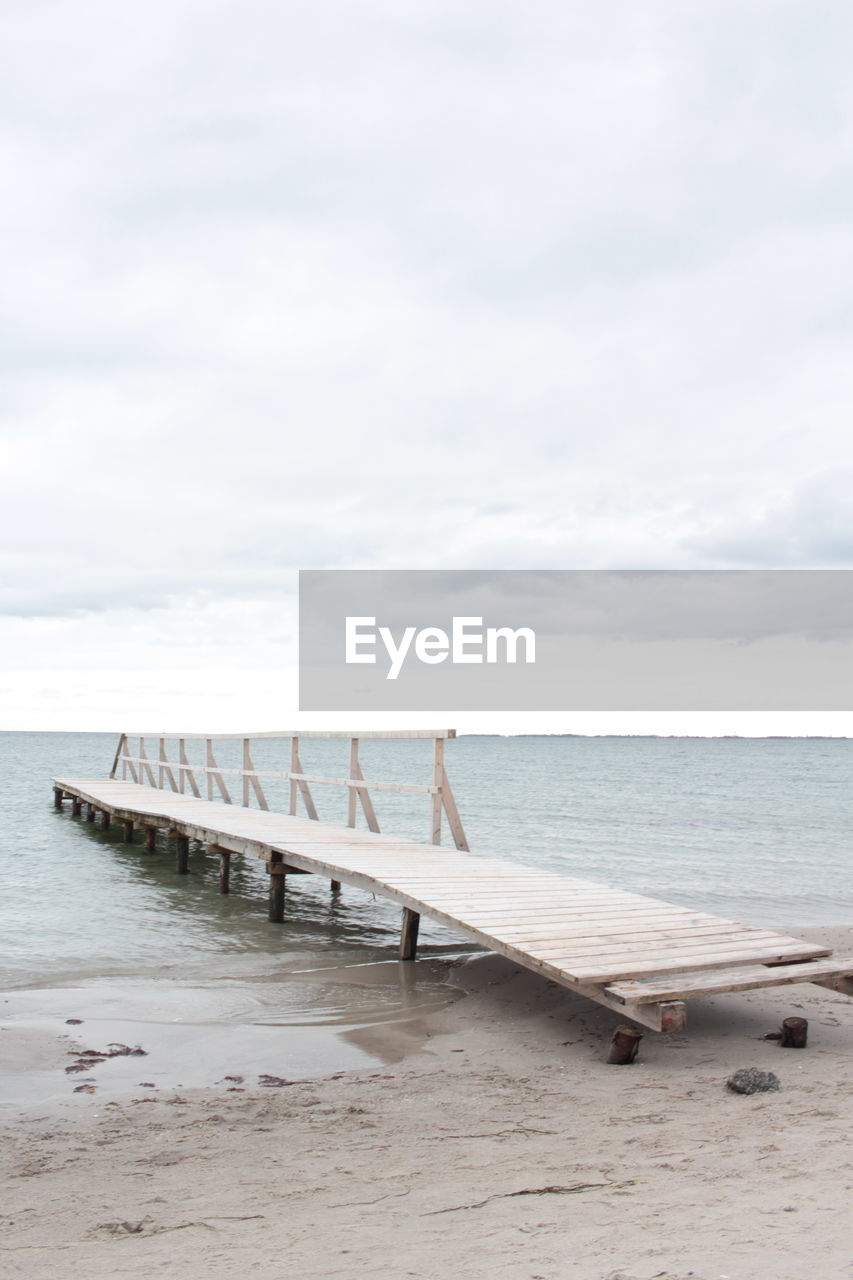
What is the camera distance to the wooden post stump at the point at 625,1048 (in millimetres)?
5207

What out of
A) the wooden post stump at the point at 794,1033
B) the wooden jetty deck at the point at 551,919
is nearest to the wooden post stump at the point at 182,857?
the wooden jetty deck at the point at 551,919

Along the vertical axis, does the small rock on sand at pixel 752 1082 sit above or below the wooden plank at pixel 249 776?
below

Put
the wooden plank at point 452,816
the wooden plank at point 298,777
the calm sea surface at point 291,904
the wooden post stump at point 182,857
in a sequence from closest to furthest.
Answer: the calm sea surface at point 291,904
the wooden plank at point 452,816
the wooden plank at point 298,777
the wooden post stump at point 182,857

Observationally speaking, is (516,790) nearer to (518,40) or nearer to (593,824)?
(593,824)

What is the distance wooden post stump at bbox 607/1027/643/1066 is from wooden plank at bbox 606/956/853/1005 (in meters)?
0.30

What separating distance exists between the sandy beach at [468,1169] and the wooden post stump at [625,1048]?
10 centimetres

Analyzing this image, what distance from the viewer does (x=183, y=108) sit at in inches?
402

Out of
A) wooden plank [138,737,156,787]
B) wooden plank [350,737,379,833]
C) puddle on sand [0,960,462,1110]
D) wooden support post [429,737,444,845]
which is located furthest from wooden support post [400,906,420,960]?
wooden plank [138,737,156,787]

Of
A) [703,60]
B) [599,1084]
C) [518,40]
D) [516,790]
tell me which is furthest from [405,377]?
[516,790]

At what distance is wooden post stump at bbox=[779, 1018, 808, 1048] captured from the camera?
5363mm

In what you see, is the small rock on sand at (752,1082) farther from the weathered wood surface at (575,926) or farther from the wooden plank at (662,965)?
the wooden plank at (662,965)

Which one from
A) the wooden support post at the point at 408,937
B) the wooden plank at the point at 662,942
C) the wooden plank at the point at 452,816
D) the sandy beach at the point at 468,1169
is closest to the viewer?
the sandy beach at the point at 468,1169

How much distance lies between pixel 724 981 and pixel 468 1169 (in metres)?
2.25

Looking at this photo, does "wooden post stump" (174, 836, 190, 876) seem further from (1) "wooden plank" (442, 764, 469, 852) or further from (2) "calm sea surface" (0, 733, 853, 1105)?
(1) "wooden plank" (442, 764, 469, 852)
